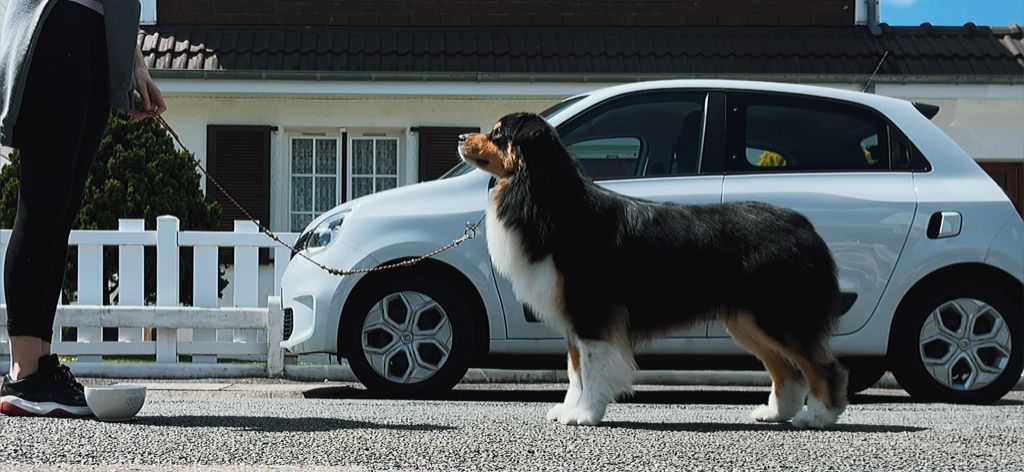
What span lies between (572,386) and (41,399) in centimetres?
212

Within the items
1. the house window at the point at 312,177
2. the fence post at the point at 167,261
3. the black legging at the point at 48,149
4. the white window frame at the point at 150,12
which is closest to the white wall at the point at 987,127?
the house window at the point at 312,177

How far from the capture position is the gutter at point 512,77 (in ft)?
50.5

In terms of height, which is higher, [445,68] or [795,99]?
[445,68]

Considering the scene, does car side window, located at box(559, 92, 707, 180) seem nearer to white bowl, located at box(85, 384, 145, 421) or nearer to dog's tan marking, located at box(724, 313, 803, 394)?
dog's tan marking, located at box(724, 313, 803, 394)

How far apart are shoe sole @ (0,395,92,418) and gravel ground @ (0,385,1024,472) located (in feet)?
0.38

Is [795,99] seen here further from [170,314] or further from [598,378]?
[170,314]

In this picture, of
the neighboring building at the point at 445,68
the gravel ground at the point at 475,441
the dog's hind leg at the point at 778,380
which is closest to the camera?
the gravel ground at the point at 475,441

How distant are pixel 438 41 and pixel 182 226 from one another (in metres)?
4.89

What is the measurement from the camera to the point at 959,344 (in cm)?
800

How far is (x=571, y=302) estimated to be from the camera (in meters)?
5.76

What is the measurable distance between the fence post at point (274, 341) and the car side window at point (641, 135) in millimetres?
2687

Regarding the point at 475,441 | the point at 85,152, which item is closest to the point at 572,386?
the point at 475,441

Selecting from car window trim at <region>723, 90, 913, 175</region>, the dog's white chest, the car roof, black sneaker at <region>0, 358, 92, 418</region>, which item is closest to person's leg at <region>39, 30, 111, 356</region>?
black sneaker at <region>0, 358, 92, 418</region>

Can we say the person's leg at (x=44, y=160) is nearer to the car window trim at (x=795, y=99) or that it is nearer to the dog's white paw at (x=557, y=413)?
the dog's white paw at (x=557, y=413)
